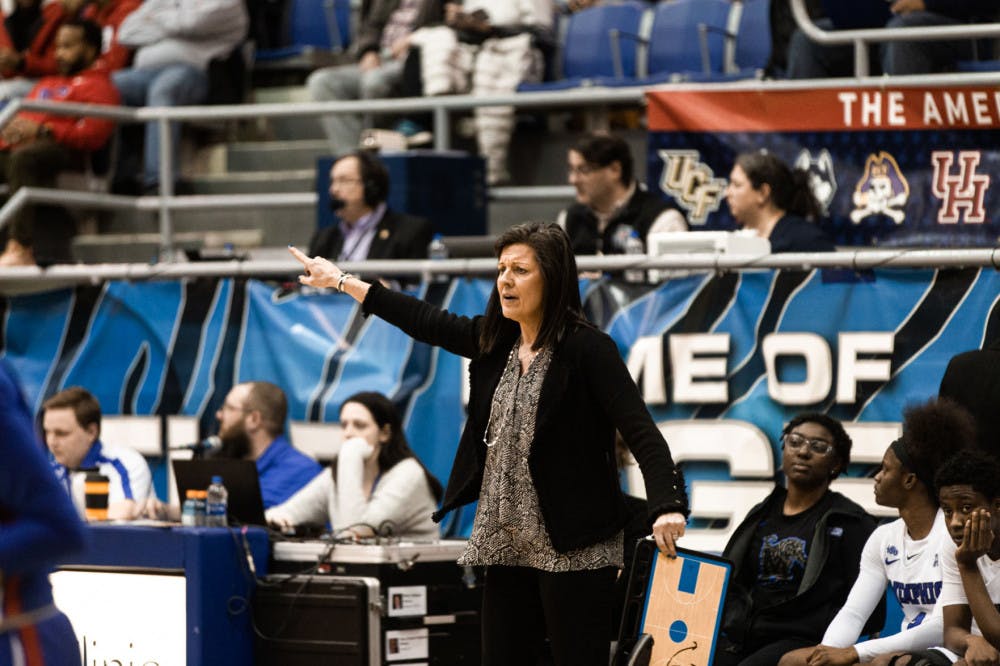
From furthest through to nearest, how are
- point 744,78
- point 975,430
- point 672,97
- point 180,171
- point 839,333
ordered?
1. point 180,171
2. point 744,78
3. point 672,97
4. point 839,333
5. point 975,430

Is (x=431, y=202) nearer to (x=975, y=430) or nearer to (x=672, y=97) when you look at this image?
(x=672, y=97)

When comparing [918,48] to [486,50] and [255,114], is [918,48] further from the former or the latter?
[255,114]

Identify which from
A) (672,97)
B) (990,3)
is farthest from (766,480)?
(990,3)

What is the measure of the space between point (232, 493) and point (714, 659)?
2.31m

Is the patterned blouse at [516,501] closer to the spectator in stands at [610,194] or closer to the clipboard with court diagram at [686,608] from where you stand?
the clipboard with court diagram at [686,608]

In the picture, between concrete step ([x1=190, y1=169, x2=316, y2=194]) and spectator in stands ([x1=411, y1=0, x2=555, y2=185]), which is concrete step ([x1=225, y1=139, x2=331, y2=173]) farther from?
spectator in stands ([x1=411, y1=0, x2=555, y2=185])

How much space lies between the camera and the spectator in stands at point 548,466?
5.25 meters

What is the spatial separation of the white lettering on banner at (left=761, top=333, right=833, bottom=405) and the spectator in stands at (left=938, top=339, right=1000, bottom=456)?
77cm

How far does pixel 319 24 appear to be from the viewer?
14.3 meters

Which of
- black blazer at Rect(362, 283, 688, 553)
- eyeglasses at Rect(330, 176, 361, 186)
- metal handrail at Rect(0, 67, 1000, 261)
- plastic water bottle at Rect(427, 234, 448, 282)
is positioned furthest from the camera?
metal handrail at Rect(0, 67, 1000, 261)

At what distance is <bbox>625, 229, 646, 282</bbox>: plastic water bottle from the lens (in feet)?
27.1

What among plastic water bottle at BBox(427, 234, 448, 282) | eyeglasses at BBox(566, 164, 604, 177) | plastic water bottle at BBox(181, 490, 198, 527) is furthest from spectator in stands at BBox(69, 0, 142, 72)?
plastic water bottle at BBox(181, 490, 198, 527)

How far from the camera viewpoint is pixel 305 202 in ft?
35.8

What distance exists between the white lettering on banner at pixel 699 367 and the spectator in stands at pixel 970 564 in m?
1.72
